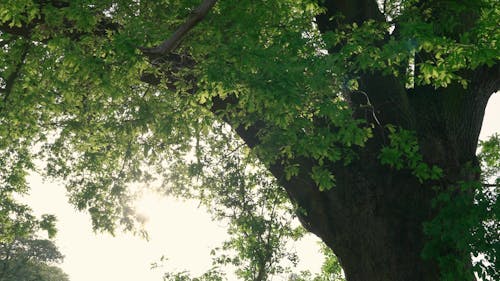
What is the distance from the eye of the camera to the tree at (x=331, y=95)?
7.56 m

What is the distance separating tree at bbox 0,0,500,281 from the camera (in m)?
7.56

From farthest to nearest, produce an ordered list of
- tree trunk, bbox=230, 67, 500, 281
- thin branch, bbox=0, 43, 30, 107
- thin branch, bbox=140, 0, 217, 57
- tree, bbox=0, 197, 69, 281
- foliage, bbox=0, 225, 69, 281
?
1. foliage, bbox=0, 225, 69, 281
2. tree, bbox=0, 197, 69, 281
3. thin branch, bbox=0, 43, 30, 107
4. tree trunk, bbox=230, 67, 500, 281
5. thin branch, bbox=140, 0, 217, 57

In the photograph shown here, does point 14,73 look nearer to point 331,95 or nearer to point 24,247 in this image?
point 331,95

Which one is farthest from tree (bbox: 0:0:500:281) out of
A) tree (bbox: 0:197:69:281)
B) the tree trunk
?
tree (bbox: 0:197:69:281)

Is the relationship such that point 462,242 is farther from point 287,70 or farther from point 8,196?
point 8,196

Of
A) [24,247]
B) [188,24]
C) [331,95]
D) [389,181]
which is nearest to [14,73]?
[188,24]

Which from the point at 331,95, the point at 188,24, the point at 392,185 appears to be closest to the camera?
the point at 188,24

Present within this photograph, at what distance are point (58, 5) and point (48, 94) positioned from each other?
237cm

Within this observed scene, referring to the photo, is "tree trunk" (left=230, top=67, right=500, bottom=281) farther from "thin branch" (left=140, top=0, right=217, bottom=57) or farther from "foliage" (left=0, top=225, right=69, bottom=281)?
"foliage" (left=0, top=225, right=69, bottom=281)

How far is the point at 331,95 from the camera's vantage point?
8.13 metres

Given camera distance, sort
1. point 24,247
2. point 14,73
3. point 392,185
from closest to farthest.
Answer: point 392,185, point 14,73, point 24,247

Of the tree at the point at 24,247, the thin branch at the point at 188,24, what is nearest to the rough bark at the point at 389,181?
the thin branch at the point at 188,24

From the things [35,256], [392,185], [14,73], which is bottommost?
[392,185]

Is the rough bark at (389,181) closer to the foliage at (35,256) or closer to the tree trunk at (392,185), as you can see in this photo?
the tree trunk at (392,185)
